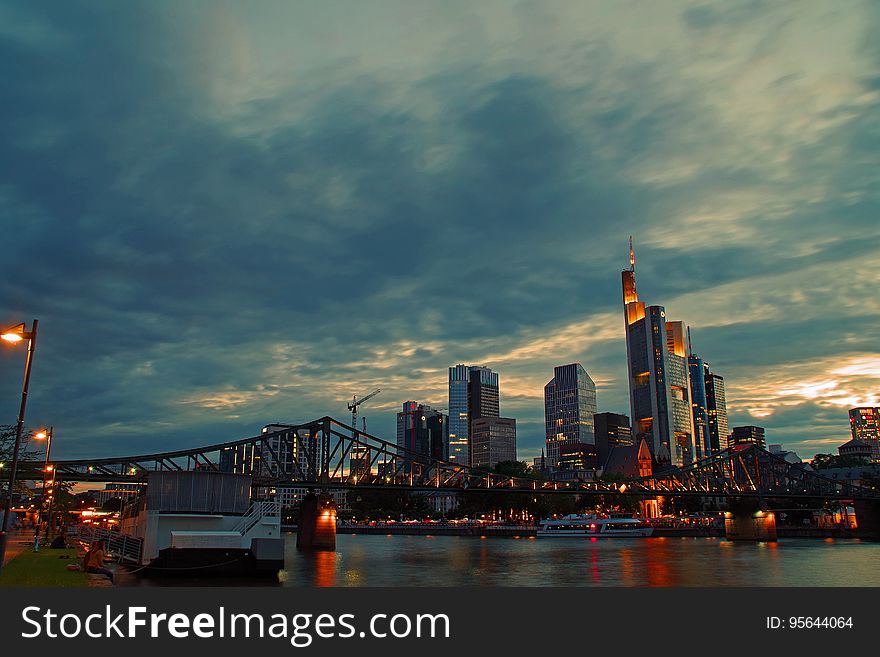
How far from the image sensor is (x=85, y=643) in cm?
1487

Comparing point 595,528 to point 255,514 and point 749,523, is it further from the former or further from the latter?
point 255,514

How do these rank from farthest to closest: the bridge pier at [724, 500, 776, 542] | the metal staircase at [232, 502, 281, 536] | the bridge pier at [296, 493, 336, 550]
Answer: the bridge pier at [724, 500, 776, 542] < the bridge pier at [296, 493, 336, 550] < the metal staircase at [232, 502, 281, 536]

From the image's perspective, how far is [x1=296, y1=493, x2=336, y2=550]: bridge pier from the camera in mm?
118312

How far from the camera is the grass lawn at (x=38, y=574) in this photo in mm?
30725

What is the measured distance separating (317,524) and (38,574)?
284ft

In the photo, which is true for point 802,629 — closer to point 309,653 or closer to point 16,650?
point 309,653

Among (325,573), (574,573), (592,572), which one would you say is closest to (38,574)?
(325,573)

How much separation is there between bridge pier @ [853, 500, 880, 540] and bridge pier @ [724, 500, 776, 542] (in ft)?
79.9

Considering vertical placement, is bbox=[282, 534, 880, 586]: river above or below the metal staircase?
below

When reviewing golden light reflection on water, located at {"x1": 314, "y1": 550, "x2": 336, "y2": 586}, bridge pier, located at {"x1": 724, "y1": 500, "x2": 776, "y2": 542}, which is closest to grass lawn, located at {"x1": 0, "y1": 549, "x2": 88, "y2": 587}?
golden light reflection on water, located at {"x1": 314, "y1": 550, "x2": 336, "y2": 586}

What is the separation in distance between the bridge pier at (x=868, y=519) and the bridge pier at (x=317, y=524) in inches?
4631

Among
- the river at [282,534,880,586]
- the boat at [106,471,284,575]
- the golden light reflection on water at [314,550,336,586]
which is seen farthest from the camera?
the river at [282,534,880,586]

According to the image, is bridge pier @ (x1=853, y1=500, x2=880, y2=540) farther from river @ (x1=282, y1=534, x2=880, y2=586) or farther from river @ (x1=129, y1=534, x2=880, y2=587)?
river @ (x1=129, y1=534, x2=880, y2=587)

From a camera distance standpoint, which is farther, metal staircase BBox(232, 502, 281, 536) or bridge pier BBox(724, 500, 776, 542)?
bridge pier BBox(724, 500, 776, 542)
